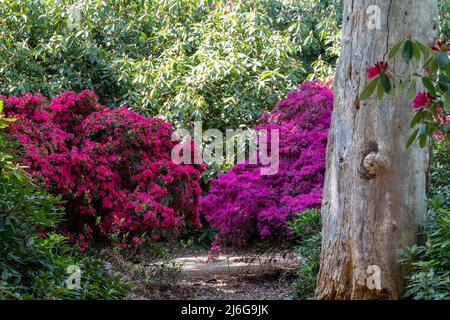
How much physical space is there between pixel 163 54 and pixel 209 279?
13.0 ft

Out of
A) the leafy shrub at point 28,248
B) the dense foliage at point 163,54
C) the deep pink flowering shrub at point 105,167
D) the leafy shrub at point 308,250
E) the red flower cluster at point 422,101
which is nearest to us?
the red flower cluster at point 422,101

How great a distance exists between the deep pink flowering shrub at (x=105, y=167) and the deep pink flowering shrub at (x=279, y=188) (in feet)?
1.42

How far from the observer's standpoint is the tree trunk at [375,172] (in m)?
4.13

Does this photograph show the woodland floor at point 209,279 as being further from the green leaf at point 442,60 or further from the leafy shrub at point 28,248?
the green leaf at point 442,60

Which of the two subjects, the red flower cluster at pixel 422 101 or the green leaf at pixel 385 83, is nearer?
the green leaf at pixel 385 83

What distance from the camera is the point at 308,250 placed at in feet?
16.8

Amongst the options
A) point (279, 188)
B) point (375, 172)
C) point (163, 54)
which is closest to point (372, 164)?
point (375, 172)

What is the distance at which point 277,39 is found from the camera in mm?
9094

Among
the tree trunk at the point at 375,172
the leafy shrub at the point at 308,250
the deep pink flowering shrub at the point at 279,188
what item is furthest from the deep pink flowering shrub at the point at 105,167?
the tree trunk at the point at 375,172

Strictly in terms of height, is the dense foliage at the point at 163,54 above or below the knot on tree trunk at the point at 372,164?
above

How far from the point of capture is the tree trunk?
4.13 meters

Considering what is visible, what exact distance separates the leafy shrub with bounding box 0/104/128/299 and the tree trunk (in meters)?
1.67

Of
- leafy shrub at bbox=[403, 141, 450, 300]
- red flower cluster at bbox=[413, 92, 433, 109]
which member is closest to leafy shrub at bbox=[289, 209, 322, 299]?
leafy shrub at bbox=[403, 141, 450, 300]
